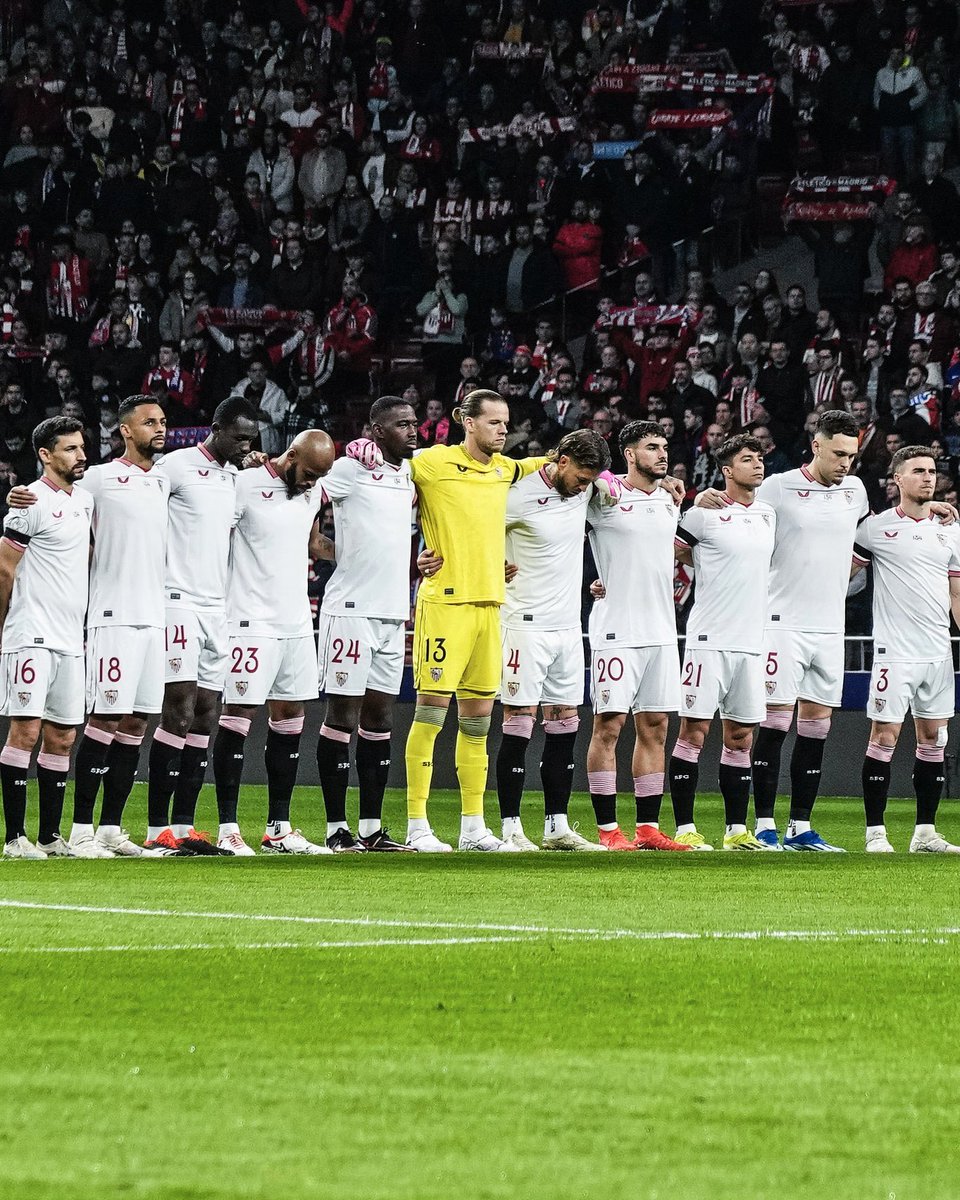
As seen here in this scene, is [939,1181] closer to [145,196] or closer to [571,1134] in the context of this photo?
[571,1134]

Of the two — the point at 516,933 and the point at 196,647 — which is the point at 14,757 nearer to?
the point at 196,647

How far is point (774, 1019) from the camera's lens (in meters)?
4.73

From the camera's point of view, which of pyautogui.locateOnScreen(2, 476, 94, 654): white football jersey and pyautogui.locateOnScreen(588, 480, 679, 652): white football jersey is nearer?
pyautogui.locateOnScreen(2, 476, 94, 654): white football jersey

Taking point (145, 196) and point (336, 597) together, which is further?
point (145, 196)

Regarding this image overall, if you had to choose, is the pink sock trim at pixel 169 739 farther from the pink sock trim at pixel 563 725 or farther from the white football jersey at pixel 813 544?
the white football jersey at pixel 813 544

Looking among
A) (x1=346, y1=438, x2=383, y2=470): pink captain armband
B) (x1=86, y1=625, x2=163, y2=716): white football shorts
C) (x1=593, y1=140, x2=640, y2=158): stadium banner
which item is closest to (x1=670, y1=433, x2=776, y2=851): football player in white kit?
(x1=346, y1=438, x2=383, y2=470): pink captain armband

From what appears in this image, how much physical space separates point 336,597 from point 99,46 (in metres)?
15.6

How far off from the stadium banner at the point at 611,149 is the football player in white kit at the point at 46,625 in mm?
12087

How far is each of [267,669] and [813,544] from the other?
3149 mm

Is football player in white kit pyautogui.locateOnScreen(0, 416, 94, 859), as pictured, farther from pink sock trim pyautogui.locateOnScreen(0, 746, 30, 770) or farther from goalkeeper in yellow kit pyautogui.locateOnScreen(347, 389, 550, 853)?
goalkeeper in yellow kit pyautogui.locateOnScreen(347, 389, 550, 853)

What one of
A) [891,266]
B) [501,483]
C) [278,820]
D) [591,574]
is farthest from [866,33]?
[278,820]

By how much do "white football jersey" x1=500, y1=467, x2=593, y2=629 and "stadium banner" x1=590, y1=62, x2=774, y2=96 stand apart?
36.9 ft

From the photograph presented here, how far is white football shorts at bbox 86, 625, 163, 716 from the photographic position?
9.70 meters

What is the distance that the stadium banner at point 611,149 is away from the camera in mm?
20734
